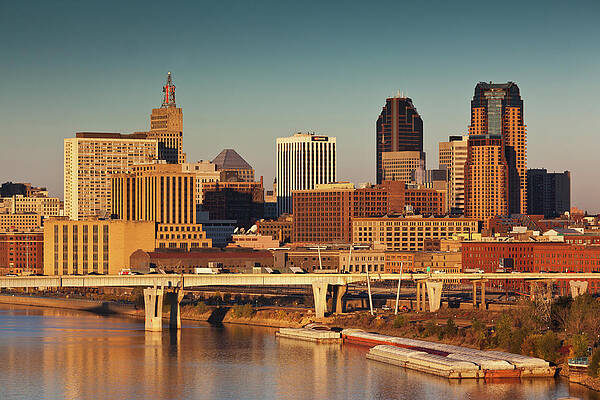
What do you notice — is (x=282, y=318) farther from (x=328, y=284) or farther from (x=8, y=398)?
(x=8, y=398)

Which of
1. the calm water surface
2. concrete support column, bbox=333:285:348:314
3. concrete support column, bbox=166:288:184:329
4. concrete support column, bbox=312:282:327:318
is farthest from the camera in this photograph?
concrete support column, bbox=333:285:348:314

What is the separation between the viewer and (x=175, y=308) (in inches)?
7126

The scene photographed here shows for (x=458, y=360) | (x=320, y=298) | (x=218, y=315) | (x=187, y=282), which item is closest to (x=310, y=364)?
(x=458, y=360)

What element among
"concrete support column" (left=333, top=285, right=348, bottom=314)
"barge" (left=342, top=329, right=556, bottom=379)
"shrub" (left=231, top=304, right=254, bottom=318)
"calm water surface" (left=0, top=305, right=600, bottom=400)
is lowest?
"calm water surface" (left=0, top=305, right=600, bottom=400)

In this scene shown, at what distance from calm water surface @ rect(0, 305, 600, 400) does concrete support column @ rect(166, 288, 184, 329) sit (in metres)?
9.08

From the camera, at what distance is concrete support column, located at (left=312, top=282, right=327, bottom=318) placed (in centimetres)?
18588

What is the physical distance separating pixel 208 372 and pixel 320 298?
180 ft

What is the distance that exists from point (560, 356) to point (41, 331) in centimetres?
6866

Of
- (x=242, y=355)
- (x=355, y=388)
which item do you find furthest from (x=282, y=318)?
(x=355, y=388)

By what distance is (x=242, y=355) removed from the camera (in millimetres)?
145750

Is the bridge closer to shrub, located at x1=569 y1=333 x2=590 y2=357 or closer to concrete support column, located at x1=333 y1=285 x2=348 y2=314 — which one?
concrete support column, located at x1=333 y1=285 x2=348 y2=314

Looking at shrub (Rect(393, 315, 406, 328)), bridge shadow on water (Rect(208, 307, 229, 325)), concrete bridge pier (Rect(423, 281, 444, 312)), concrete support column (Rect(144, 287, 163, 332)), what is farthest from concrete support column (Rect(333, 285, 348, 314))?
concrete support column (Rect(144, 287, 163, 332))

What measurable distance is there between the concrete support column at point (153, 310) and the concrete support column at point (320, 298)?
21.2 meters

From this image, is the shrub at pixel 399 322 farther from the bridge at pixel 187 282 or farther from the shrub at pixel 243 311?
the shrub at pixel 243 311
